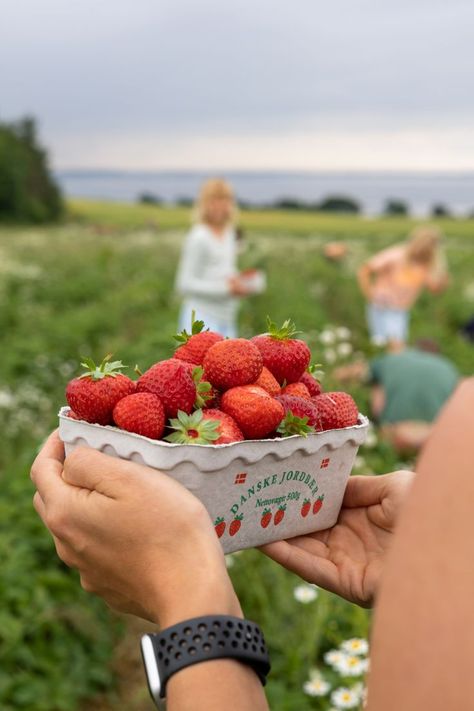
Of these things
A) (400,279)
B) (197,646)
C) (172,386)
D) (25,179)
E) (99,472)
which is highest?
(172,386)

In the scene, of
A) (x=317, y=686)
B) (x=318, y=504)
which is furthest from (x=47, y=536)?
(x=318, y=504)

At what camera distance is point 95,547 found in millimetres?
1423

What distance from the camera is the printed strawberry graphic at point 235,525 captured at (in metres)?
1.67

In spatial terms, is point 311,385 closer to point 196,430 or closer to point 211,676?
point 196,430

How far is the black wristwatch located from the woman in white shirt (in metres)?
4.99

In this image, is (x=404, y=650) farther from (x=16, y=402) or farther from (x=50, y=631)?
(x=16, y=402)

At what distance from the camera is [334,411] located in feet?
5.78

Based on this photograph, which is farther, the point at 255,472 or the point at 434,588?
the point at 255,472

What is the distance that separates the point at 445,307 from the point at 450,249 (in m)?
12.5

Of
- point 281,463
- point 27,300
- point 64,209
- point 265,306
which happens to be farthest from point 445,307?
point 64,209

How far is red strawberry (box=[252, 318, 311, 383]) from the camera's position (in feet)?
5.72

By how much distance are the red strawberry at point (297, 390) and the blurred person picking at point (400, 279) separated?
679 cm

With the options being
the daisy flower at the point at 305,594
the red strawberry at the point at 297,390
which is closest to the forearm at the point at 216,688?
the red strawberry at the point at 297,390

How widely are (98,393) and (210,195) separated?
4965 mm
